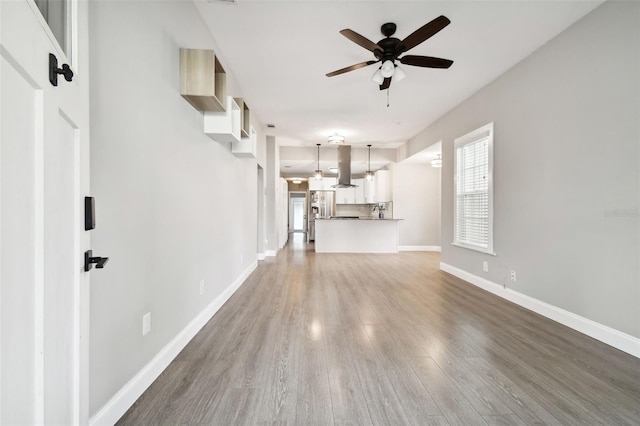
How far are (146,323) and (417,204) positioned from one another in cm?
722

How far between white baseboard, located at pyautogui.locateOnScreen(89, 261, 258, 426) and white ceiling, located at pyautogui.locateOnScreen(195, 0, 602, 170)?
2.67 metres

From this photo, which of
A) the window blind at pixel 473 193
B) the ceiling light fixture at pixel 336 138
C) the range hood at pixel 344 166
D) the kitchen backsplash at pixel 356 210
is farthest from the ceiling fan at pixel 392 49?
the kitchen backsplash at pixel 356 210

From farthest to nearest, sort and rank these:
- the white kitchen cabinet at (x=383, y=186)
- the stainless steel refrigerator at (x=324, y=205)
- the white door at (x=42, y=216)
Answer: the stainless steel refrigerator at (x=324, y=205)
the white kitchen cabinet at (x=383, y=186)
the white door at (x=42, y=216)

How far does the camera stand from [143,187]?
161cm

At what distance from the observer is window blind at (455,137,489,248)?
390 cm

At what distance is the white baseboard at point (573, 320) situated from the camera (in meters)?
2.12

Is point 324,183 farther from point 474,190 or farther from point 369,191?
point 474,190

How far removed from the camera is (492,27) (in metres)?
2.64

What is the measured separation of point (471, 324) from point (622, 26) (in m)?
2.72

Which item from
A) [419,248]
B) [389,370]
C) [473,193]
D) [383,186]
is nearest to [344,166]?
[383,186]

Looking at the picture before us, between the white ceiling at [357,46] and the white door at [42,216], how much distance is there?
1942 millimetres

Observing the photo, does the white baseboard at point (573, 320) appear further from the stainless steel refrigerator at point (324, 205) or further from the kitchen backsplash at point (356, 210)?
the stainless steel refrigerator at point (324, 205)

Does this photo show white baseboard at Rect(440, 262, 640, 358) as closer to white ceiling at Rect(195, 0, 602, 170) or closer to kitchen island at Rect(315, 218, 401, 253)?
white ceiling at Rect(195, 0, 602, 170)

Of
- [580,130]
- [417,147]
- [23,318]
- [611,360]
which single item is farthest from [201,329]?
[417,147]
